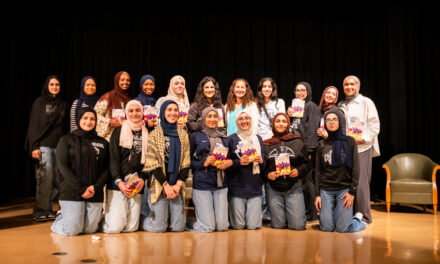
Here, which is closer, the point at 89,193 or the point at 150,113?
the point at 89,193

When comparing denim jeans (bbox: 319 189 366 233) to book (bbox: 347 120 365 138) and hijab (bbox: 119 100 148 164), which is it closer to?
book (bbox: 347 120 365 138)

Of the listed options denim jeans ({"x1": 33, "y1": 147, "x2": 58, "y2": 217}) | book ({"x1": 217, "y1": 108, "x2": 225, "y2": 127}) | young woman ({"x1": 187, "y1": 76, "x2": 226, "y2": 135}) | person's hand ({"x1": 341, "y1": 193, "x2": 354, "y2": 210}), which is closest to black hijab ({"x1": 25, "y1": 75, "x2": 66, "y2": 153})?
denim jeans ({"x1": 33, "y1": 147, "x2": 58, "y2": 217})

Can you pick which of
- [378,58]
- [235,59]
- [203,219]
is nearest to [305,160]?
[203,219]

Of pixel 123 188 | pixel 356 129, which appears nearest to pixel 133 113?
pixel 123 188

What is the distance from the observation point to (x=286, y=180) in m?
4.56

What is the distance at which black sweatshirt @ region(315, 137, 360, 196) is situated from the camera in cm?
451

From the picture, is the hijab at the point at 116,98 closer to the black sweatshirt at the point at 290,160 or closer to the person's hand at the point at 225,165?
the person's hand at the point at 225,165

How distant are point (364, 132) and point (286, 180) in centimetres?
128

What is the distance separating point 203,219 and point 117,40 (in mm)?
4049

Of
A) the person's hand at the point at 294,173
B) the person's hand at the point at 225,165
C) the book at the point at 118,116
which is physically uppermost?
the book at the point at 118,116

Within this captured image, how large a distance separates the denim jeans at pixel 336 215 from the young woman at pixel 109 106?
251cm

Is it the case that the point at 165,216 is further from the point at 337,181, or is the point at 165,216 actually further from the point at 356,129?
the point at 356,129

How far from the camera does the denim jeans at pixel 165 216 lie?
4.33 meters

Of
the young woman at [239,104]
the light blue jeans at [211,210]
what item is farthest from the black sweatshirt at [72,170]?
the young woman at [239,104]
